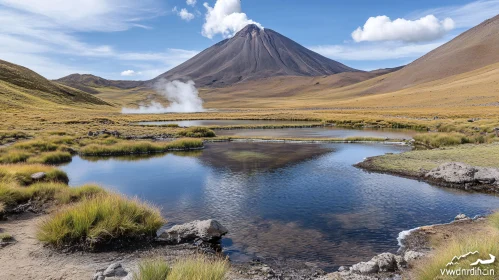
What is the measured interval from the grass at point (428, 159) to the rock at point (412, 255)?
14.7 m

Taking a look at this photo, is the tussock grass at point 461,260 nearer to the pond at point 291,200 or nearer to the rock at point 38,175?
the pond at point 291,200

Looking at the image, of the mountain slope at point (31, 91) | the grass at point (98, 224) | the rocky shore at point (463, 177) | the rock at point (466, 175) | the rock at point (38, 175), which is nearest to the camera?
the grass at point (98, 224)

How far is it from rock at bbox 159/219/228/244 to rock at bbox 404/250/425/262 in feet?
22.3

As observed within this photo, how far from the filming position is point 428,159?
95.3 feet

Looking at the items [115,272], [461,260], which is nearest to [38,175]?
[115,272]

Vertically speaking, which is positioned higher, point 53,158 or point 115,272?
point 53,158

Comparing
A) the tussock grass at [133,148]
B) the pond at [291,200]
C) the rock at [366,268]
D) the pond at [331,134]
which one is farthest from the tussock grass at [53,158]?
the rock at [366,268]

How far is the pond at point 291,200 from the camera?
13.6 meters

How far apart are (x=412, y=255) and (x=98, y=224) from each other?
10.8 metres

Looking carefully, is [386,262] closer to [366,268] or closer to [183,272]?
[366,268]

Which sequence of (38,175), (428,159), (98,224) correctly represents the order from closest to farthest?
(98,224)
(38,175)
(428,159)

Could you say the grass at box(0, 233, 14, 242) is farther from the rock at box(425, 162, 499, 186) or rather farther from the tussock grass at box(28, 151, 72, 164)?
the rock at box(425, 162, 499, 186)

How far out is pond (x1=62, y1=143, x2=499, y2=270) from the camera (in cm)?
1361

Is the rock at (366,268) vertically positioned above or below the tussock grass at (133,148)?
below
